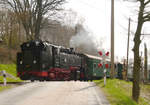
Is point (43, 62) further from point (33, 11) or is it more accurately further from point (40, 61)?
point (33, 11)

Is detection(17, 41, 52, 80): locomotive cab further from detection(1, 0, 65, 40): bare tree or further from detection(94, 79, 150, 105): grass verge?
detection(1, 0, 65, 40): bare tree

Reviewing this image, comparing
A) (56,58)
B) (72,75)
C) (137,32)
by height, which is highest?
(137,32)

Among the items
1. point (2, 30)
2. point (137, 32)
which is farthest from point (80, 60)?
point (2, 30)

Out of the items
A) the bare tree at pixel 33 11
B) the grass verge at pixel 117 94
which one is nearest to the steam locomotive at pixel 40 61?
the grass verge at pixel 117 94

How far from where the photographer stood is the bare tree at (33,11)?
39.6m

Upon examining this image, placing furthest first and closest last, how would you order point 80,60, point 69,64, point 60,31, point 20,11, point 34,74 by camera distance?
1. point 60,31
2. point 20,11
3. point 80,60
4. point 69,64
5. point 34,74

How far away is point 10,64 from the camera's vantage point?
37.7 metres

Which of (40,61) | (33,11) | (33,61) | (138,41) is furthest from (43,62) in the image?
(33,11)

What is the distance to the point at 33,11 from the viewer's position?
4088 cm

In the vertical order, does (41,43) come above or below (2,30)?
below

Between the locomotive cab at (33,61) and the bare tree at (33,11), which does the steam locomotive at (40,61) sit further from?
the bare tree at (33,11)

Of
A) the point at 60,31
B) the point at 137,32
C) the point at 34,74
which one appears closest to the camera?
the point at 137,32

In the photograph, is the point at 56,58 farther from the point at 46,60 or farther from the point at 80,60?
the point at 80,60

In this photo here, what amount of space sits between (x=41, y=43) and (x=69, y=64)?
5247 millimetres
